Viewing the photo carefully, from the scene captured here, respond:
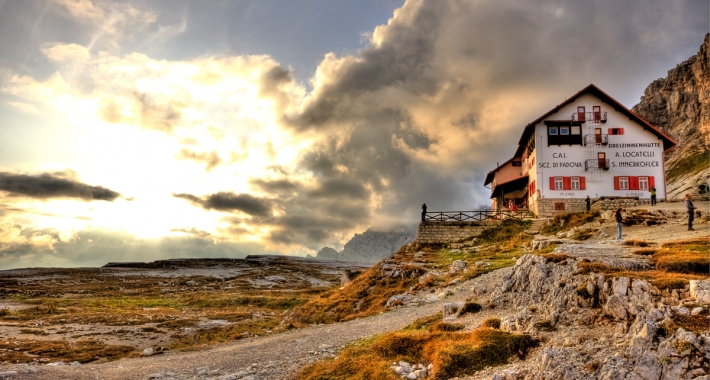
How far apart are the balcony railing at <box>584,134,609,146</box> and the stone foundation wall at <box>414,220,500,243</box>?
1858 centimetres

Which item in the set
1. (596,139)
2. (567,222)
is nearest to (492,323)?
(567,222)

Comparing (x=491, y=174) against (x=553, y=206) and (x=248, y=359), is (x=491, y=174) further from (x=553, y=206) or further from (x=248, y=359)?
(x=248, y=359)

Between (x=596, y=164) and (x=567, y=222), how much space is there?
51.2 feet

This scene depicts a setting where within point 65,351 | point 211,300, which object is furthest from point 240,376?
point 211,300

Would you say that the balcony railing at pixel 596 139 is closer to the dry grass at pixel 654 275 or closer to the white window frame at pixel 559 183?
the white window frame at pixel 559 183

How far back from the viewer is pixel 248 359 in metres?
23.4

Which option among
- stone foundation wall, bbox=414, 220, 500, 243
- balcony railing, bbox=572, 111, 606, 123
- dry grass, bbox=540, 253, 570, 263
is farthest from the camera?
balcony railing, bbox=572, 111, 606, 123

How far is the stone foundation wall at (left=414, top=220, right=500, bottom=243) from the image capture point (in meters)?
56.2

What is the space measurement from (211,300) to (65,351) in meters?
37.7

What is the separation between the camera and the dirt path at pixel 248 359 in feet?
69.5

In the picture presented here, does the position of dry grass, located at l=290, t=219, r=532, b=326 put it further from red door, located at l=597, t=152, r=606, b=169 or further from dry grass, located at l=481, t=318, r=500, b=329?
red door, located at l=597, t=152, r=606, b=169

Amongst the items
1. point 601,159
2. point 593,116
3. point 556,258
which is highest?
point 593,116

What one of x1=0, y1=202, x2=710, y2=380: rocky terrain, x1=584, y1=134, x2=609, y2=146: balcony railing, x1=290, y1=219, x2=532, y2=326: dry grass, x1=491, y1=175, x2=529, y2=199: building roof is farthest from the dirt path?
x1=491, y1=175, x2=529, y2=199: building roof

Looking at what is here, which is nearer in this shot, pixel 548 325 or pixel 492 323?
pixel 548 325
